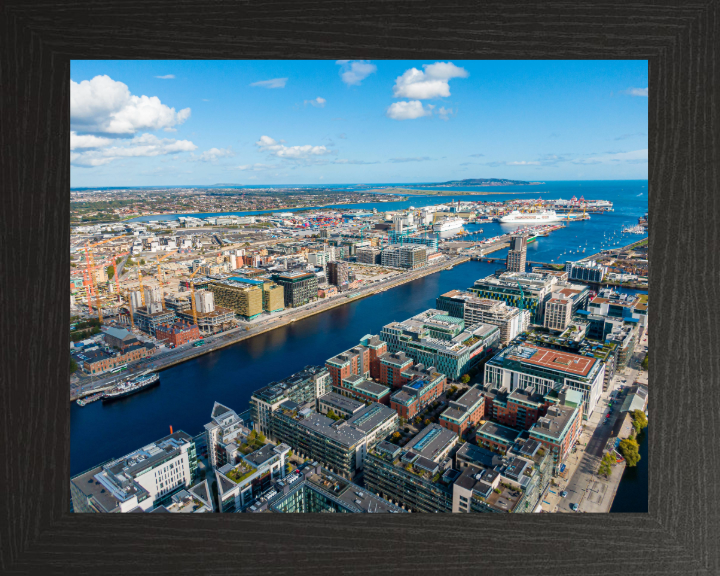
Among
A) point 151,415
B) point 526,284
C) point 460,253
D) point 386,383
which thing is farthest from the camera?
point 460,253

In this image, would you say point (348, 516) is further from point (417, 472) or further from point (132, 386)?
point (132, 386)

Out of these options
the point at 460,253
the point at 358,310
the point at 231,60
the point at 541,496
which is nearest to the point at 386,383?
the point at 541,496

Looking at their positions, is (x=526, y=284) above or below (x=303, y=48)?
below

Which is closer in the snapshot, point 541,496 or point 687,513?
point 687,513

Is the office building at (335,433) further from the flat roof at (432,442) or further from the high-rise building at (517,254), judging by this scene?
the high-rise building at (517,254)

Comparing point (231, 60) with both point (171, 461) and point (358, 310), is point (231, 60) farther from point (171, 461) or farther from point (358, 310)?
point (358, 310)

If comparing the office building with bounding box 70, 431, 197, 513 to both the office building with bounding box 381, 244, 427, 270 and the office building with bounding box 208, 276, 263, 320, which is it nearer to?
the office building with bounding box 208, 276, 263, 320
